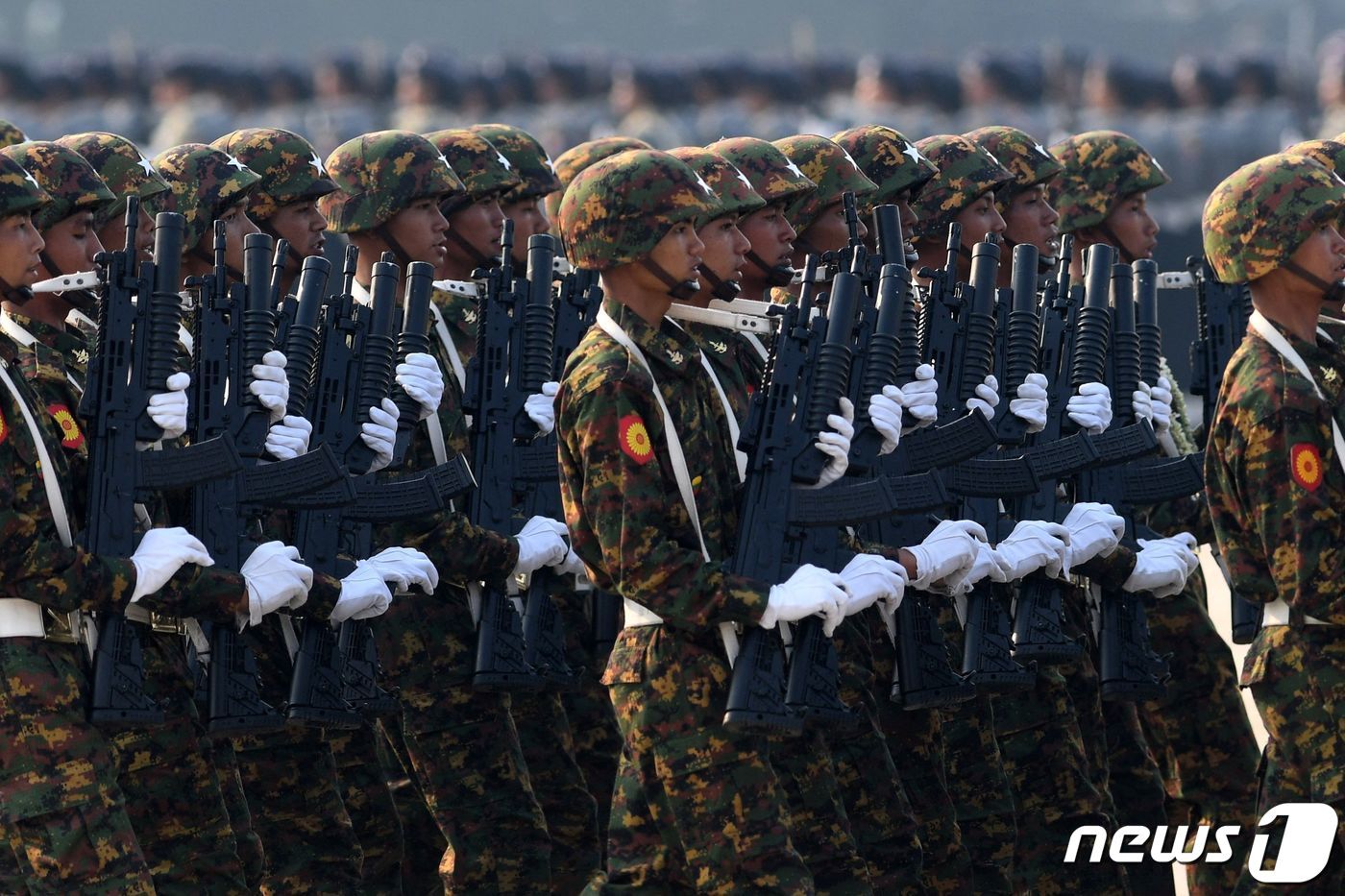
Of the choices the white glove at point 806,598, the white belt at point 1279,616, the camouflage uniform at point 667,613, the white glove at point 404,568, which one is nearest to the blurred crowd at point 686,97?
the white glove at point 404,568

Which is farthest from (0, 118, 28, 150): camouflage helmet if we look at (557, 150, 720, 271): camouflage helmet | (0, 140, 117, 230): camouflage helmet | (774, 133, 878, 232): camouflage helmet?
(557, 150, 720, 271): camouflage helmet

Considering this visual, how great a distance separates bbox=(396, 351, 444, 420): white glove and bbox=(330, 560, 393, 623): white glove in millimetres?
653

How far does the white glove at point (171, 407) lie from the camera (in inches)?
273

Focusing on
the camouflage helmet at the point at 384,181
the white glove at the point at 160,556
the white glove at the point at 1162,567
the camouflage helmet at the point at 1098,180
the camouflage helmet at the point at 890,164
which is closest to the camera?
the white glove at the point at 160,556

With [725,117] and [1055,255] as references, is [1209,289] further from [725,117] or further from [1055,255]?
[725,117]

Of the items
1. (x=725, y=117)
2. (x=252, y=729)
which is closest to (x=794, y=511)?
(x=252, y=729)

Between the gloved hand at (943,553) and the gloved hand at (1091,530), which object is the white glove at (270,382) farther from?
the gloved hand at (1091,530)

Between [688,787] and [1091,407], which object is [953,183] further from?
[688,787]

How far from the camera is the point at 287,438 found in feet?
25.4

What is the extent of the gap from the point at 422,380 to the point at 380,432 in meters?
0.33

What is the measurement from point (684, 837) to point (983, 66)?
22624 millimetres

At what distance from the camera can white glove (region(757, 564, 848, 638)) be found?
21.0 ft

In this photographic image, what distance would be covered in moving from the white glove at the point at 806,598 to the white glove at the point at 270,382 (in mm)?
1819

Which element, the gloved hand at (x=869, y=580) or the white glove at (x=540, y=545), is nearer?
the gloved hand at (x=869, y=580)
